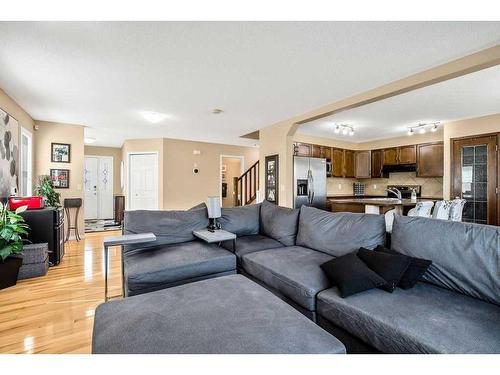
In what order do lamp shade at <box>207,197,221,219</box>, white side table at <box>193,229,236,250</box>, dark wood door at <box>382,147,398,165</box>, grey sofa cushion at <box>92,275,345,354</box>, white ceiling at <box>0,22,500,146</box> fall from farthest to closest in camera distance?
dark wood door at <box>382,147,398,165</box> → lamp shade at <box>207,197,221,219</box> → white side table at <box>193,229,236,250</box> → white ceiling at <box>0,22,500,146</box> → grey sofa cushion at <box>92,275,345,354</box>

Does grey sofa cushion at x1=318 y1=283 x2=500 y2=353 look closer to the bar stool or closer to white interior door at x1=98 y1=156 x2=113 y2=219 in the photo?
the bar stool

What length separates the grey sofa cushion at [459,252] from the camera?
4.67 feet

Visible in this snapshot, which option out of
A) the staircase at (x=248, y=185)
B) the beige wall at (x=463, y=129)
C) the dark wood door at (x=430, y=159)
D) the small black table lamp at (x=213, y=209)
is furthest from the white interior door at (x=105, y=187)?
the beige wall at (x=463, y=129)

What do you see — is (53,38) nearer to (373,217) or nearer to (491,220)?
(373,217)

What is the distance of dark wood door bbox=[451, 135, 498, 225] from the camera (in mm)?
4098

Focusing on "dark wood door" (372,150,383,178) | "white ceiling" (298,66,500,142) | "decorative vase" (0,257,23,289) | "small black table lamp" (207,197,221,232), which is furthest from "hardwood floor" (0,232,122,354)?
"dark wood door" (372,150,383,178)

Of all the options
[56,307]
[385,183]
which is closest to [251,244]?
[56,307]

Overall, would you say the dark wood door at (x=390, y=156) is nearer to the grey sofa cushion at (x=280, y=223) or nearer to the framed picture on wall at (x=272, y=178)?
the framed picture on wall at (x=272, y=178)

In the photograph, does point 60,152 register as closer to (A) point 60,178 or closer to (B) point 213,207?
(A) point 60,178

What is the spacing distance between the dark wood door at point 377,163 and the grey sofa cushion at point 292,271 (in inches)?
197

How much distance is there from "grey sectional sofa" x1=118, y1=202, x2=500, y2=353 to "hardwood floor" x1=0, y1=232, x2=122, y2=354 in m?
0.50

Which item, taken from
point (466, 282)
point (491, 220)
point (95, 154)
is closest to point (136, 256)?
point (466, 282)
